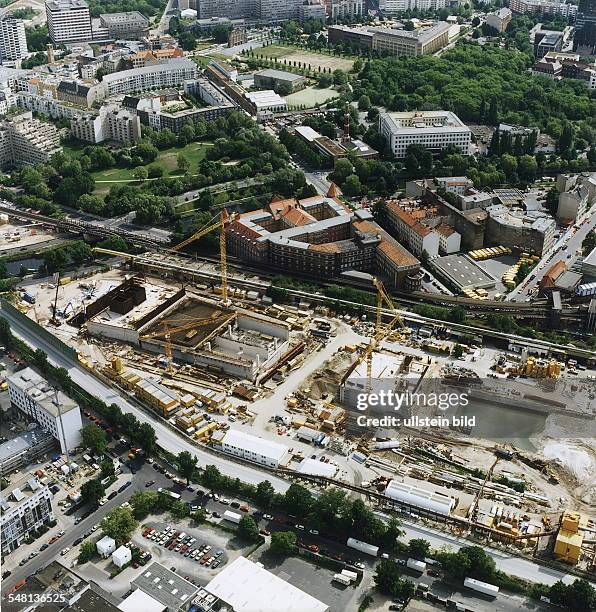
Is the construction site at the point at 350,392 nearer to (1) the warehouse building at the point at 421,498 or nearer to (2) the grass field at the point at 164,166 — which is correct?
(1) the warehouse building at the point at 421,498

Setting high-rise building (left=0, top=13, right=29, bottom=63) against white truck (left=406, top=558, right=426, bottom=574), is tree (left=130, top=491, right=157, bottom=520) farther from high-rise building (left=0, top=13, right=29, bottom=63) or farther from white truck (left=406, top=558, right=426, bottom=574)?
high-rise building (left=0, top=13, right=29, bottom=63)

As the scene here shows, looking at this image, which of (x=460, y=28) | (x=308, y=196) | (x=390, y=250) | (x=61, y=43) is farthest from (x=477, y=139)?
(x=61, y=43)

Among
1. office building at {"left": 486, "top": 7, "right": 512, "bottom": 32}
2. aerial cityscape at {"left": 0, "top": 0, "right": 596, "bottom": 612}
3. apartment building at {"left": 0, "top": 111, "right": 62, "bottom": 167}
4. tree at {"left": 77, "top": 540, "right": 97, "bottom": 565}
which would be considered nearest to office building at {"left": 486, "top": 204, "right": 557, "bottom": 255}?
aerial cityscape at {"left": 0, "top": 0, "right": 596, "bottom": 612}

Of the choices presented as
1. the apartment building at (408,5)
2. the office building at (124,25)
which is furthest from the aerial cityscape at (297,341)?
the apartment building at (408,5)

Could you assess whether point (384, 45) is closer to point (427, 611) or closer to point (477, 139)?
point (477, 139)

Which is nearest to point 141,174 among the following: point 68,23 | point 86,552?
point 86,552
